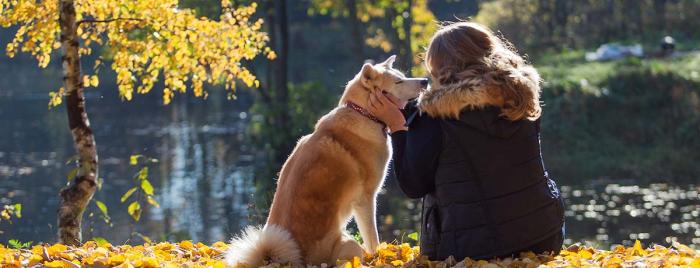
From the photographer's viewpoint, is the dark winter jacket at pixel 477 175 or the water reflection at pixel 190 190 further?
the water reflection at pixel 190 190

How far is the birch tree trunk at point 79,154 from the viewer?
265 inches

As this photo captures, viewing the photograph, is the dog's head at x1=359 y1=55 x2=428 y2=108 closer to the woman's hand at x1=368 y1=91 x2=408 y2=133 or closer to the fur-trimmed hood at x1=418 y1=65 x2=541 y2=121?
the woman's hand at x1=368 y1=91 x2=408 y2=133

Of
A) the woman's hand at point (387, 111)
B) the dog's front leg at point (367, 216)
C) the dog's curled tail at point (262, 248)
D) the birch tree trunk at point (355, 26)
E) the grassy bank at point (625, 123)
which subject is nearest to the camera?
the dog's curled tail at point (262, 248)

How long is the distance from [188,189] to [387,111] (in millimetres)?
14051

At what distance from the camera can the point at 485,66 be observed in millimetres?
4441

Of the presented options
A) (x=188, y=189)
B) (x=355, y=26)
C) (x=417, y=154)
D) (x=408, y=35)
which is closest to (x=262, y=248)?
(x=417, y=154)

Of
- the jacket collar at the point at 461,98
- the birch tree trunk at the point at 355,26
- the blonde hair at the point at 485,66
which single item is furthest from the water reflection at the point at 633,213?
the jacket collar at the point at 461,98

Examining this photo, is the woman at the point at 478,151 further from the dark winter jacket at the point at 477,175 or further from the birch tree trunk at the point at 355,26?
the birch tree trunk at the point at 355,26

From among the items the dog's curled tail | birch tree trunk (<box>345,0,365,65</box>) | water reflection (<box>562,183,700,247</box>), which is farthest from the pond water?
birch tree trunk (<box>345,0,365,65</box>)

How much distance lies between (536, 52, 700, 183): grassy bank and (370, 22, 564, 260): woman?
14.5 metres

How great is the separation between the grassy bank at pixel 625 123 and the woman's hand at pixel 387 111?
13930 mm

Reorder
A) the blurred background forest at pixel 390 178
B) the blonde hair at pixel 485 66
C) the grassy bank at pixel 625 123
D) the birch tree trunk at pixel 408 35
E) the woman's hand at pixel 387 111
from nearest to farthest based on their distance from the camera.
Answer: the blonde hair at pixel 485 66, the woman's hand at pixel 387 111, the blurred background forest at pixel 390 178, the grassy bank at pixel 625 123, the birch tree trunk at pixel 408 35

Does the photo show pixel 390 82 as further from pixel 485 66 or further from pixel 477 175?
pixel 477 175

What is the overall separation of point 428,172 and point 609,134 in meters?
17.1
